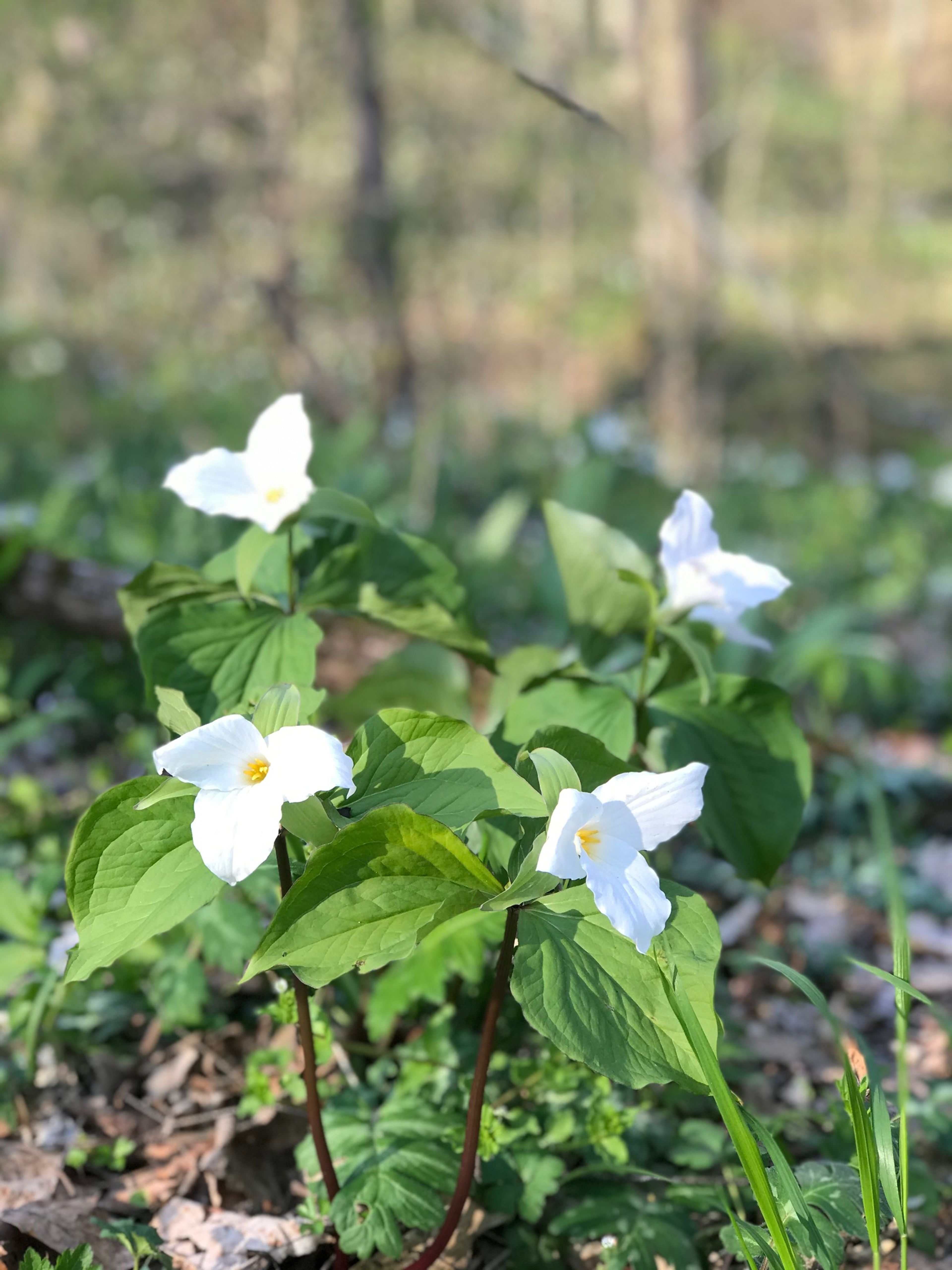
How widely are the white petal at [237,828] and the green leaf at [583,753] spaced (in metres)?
0.22

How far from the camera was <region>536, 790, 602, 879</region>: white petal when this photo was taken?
709 millimetres

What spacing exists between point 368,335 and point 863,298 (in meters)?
6.86

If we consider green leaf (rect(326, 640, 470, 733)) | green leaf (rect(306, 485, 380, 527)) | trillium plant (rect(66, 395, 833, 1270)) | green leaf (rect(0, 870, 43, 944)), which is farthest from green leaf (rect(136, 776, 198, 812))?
green leaf (rect(326, 640, 470, 733))

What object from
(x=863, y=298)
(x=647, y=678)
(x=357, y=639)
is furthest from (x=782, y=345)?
(x=647, y=678)

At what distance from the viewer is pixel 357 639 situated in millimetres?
2504

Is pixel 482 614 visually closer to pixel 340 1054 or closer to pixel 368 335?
pixel 340 1054

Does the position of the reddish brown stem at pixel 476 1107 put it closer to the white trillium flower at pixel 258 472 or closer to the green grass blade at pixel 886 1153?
the green grass blade at pixel 886 1153

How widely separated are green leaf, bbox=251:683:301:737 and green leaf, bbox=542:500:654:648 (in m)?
0.58

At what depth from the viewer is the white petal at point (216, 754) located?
715 mm

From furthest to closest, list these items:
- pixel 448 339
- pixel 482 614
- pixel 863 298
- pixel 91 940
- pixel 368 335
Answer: pixel 863 298 < pixel 448 339 < pixel 368 335 < pixel 482 614 < pixel 91 940

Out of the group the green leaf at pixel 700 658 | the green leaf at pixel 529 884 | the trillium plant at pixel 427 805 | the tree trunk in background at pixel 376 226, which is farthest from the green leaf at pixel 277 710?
the tree trunk in background at pixel 376 226

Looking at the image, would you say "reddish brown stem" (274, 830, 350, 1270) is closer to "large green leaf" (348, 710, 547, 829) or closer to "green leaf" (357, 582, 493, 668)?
"large green leaf" (348, 710, 547, 829)

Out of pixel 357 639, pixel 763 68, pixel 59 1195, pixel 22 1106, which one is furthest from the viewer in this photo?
pixel 763 68

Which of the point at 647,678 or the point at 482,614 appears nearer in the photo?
the point at 647,678
